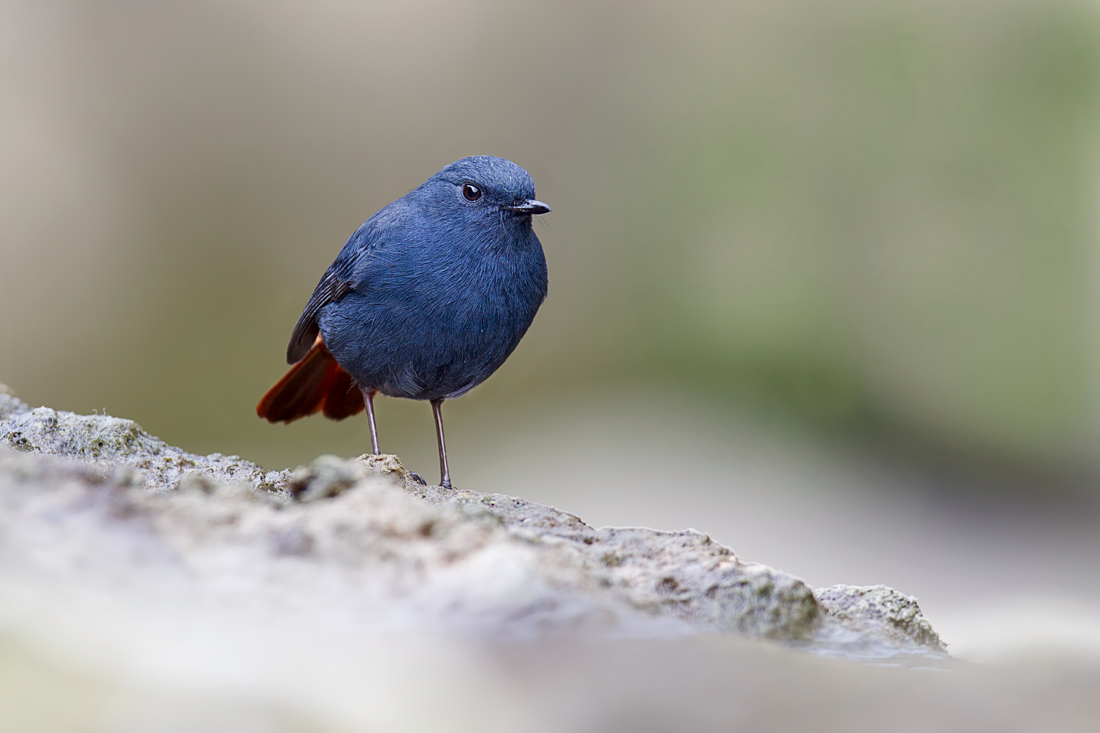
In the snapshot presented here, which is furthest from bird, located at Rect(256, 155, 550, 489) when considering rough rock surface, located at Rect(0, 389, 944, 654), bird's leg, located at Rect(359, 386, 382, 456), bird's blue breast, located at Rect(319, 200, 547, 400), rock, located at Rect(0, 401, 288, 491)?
rough rock surface, located at Rect(0, 389, 944, 654)

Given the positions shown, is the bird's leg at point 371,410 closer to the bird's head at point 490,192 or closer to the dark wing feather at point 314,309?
the dark wing feather at point 314,309

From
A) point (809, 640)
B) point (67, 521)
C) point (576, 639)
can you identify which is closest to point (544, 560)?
point (576, 639)

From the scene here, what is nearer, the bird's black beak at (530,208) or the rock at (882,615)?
the rock at (882,615)

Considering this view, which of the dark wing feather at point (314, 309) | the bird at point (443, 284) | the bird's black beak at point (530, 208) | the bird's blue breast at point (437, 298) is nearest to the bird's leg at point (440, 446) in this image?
the bird at point (443, 284)

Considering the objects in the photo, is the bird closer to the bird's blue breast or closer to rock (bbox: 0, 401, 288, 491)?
the bird's blue breast

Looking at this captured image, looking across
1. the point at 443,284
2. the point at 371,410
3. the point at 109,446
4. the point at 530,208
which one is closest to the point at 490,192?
the point at 530,208

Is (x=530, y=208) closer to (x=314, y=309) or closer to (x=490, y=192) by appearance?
(x=490, y=192)
